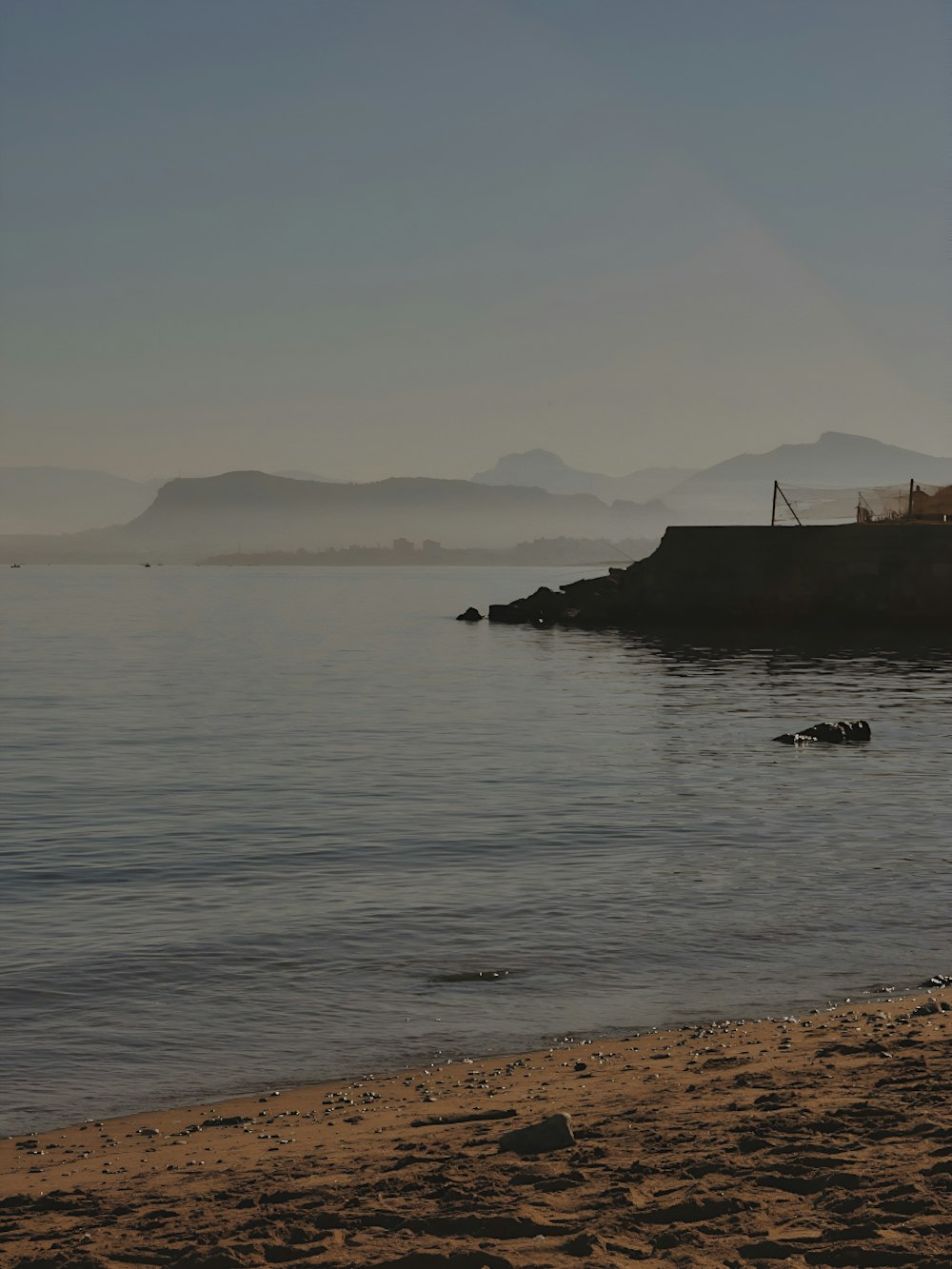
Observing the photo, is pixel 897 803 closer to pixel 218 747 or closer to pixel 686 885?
pixel 686 885

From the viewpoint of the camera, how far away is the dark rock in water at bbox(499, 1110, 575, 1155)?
23.8 feet

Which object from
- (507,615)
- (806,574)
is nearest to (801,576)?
(806,574)

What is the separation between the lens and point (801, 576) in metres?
63.5

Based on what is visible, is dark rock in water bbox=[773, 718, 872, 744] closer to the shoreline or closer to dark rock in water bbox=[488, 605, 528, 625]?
the shoreline

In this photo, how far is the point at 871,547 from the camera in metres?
61.0

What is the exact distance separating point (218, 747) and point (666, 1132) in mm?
24421

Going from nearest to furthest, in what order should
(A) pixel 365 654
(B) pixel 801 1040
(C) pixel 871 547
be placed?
(B) pixel 801 1040, (C) pixel 871 547, (A) pixel 365 654

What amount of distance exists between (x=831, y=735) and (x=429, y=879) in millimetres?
15181

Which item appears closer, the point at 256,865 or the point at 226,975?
the point at 226,975

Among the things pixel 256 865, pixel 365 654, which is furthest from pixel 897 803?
pixel 365 654

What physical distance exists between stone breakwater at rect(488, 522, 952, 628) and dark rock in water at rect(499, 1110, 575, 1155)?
55.1 meters

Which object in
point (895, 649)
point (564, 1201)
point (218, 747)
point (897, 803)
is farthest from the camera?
point (895, 649)

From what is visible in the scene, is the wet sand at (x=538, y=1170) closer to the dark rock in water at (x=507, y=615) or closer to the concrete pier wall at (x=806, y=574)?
the concrete pier wall at (x=806, y=574)

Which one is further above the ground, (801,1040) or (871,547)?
(871,547)
